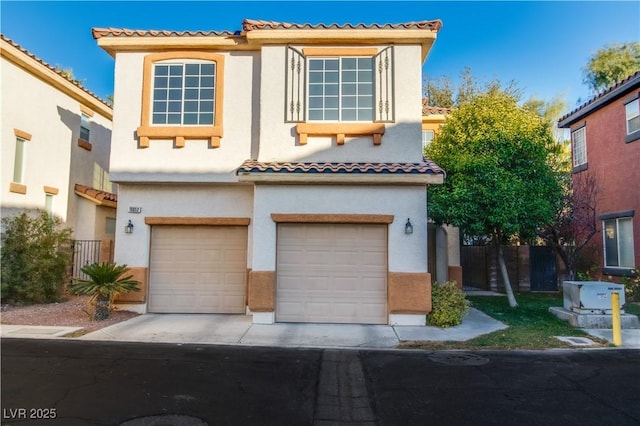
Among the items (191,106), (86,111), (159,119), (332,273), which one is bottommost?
(332,273)

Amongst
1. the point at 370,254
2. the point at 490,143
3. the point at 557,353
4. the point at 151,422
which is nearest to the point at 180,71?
the point at 370,254

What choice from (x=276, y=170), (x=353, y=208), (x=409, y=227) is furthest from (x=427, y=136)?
(x=276, y=170)

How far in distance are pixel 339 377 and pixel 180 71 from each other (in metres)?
9.24

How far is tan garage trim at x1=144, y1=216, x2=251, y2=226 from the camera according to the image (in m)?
11.5

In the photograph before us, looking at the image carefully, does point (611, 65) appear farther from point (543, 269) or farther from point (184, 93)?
point (184, 93)

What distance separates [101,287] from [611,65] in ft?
99.5

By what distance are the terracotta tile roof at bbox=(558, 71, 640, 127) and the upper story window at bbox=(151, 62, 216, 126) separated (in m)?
13.8

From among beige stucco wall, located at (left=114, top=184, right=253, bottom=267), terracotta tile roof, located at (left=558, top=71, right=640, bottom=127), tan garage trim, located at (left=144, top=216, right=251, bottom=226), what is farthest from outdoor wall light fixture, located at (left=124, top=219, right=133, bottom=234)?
terracotta tile roof, located at (left=558, top=71, right=640, bottom=127)

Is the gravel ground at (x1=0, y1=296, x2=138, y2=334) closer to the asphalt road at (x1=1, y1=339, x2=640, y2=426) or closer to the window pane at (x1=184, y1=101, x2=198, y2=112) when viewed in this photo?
the asphalt road at (x1=1, y1=339, x2=640, y2=426)

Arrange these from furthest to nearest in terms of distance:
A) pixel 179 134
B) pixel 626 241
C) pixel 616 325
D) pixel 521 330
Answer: pixel 626 241 → pixel 179 134 → pixel 521 330 → pixel 616 325

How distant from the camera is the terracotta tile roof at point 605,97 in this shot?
14714 mm

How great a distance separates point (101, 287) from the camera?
10336 mm

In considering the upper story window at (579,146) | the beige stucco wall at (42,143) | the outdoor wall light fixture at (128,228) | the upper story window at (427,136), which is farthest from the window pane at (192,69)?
the upper story window at (579,146)

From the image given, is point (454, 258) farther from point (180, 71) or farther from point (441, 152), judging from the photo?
point (180, 71)
